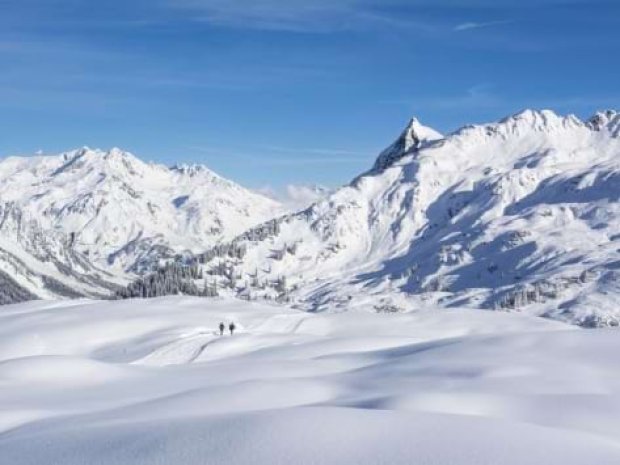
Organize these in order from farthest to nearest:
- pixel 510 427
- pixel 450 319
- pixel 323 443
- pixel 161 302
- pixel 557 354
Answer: pixel 161 302
pixel 450 319
pixel 557 354
pixel 510 427
pixel 323 443

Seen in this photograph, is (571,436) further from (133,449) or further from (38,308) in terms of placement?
(38,308)

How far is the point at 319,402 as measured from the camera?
3155cm

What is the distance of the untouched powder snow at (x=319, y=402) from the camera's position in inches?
735

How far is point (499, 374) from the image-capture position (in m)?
36.5

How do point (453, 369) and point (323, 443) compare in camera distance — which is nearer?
point (323, 443)

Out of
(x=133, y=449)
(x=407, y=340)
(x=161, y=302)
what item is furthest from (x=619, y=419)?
(x=161, y=302)

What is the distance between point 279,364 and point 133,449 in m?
26.1

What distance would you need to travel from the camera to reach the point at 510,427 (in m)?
20.3

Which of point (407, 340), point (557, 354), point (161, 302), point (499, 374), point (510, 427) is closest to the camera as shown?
point (510, 427)

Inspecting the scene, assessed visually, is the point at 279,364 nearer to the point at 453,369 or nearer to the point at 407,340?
the point at 453,369

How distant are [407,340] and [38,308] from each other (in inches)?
2162

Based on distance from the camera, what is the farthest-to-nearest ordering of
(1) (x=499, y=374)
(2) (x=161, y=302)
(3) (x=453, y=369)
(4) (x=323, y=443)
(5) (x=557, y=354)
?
(2) (x=161, y=302) → (5) (x=557, y=354) → (3) (x=453, y=369) → (1) (x=499, y=374) → (4) (x=323, y=443)

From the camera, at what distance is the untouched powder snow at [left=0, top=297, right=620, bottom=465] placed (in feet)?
61.3

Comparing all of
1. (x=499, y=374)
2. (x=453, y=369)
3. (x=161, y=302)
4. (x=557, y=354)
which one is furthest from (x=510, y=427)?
(x=161, y=302)
